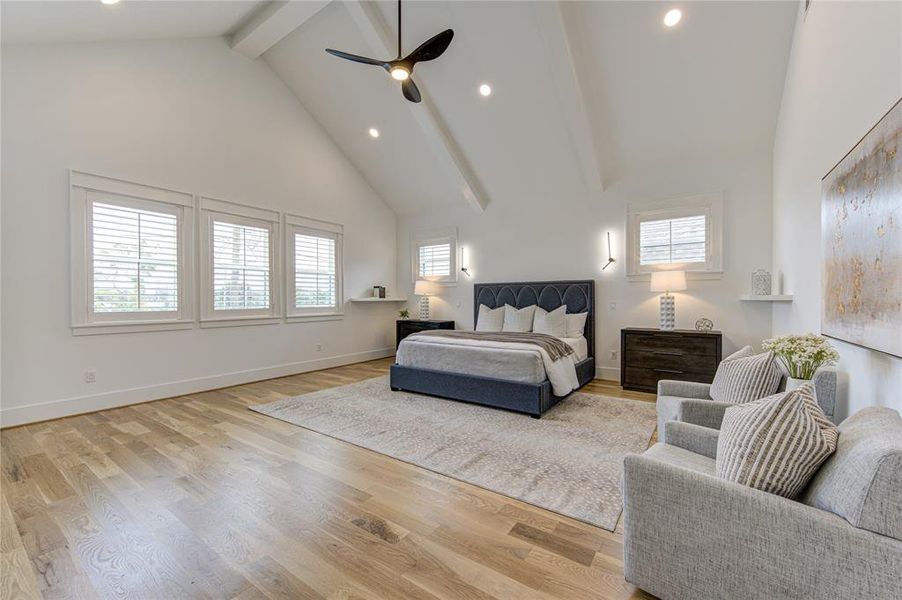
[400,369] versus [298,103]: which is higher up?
[298,103]

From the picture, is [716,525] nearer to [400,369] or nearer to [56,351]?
[400,369]

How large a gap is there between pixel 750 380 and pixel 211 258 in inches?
220

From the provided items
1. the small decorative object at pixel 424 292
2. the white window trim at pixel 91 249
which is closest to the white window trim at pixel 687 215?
the small decorative object at pixel 424 292

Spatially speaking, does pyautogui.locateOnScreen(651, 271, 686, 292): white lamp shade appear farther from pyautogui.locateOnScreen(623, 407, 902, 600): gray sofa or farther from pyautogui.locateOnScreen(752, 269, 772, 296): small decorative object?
pyautogui.locateOnScreen(623, 407, 902, 600): gray sofa

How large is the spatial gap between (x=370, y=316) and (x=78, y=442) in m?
4.36

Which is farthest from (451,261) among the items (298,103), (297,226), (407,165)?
(298,103)

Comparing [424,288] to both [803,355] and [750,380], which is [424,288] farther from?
[803,355]

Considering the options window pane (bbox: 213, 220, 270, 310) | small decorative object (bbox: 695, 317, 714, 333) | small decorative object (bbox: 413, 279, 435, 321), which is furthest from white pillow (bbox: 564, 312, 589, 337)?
window pane (bbox: 213, 220, 270, 310)

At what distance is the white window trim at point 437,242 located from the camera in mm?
6762

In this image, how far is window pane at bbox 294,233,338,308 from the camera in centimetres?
589

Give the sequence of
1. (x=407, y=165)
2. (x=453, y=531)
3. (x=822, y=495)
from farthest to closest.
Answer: (x=407, y=165)
(x=453, y=531)
(x=822, y=495)

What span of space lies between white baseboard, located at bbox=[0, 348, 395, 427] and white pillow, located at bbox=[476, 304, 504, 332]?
2.56m

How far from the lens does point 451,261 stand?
682 cm

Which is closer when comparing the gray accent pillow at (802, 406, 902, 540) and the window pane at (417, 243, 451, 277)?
the gray accent pillow at (802, 406, 902, 540)
